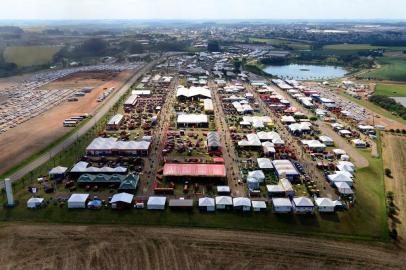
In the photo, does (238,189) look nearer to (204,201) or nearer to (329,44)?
(204,201)

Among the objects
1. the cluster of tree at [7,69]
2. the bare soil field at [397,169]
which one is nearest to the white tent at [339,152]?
the bare soil field at [397,169]

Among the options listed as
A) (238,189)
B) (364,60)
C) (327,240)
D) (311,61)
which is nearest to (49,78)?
(238,189)

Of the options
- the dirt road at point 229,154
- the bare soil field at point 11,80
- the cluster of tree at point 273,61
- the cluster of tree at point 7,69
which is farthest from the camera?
the cluster of tree at point 273,61

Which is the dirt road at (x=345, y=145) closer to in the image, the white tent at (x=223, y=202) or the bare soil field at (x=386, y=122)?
the bare soil field at (x=386, y=122)

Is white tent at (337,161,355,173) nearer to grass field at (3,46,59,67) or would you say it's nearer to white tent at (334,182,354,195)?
white tent at (334,182,354,195)

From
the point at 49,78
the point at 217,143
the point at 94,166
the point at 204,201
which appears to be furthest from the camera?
the point at 49,78

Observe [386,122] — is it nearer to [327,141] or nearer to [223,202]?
[327,141]

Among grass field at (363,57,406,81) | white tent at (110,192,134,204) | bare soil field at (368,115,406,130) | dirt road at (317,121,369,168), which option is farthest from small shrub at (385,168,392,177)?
grass field at (363,57,406,81)
